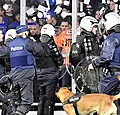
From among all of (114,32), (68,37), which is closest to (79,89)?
(68,37)

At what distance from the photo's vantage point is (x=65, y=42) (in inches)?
479

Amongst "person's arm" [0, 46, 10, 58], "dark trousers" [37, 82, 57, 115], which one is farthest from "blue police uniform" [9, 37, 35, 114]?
"dark trousers" [37, 82, 57, 115]

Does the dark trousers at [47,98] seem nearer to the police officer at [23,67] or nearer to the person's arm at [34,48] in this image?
the police officer at [23,67]

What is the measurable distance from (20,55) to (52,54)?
101cm

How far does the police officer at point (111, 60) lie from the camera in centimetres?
865

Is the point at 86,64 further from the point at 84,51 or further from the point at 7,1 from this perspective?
the point at 7,1

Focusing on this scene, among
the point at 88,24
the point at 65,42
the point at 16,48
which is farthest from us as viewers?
the point at 65,42

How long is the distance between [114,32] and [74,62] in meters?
2.03

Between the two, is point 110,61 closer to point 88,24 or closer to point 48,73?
point 48,73

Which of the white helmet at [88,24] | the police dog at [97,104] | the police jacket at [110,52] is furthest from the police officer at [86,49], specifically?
the police dog at [97,104]

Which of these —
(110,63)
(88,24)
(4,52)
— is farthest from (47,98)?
(110,63)

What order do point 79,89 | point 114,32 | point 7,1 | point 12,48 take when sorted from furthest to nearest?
point 7,1 < point 79,89 < point 12,48 < point 114,32

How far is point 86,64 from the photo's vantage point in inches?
418

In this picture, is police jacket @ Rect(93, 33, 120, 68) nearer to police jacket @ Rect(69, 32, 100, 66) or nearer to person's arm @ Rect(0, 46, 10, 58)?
police jacket @ Rect(69, 32, 100, 66)
